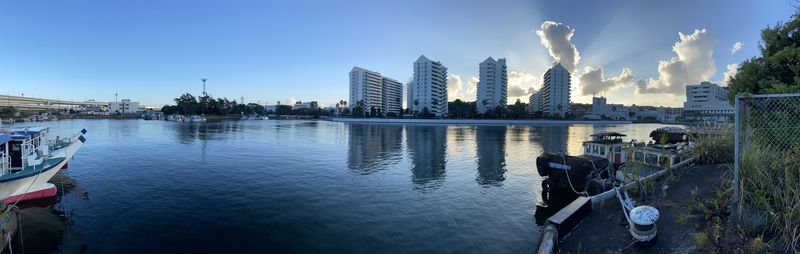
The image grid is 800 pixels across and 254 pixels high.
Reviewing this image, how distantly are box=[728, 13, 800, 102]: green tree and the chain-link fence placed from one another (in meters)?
0.66

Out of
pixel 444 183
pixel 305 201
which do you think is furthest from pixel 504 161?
pixel 305 201

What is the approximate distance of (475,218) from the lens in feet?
50.1

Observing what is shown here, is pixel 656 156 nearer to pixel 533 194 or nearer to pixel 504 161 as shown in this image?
pixel 533 194

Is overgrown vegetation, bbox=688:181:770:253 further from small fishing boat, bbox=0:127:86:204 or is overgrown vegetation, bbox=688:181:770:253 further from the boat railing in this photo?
the boat railing

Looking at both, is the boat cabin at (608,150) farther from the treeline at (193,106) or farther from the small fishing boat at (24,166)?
the treeline at (193,106)

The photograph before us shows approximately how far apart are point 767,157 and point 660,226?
3002 millimetres

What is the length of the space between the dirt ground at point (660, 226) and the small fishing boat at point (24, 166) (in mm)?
21135

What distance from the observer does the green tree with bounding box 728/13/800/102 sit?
1078cm

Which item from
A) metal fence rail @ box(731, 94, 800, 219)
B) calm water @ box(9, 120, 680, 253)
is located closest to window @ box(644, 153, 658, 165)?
calm water @ box(9, 120, 680, 253)

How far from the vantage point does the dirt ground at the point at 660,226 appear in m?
8.52

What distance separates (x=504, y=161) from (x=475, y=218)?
19251 mm

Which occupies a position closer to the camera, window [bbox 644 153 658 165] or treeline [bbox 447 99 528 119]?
window [bbox 644 153 658 165]

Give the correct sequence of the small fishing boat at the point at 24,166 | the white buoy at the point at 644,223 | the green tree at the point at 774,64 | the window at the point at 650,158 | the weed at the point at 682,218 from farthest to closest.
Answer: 1. the window at the point at 650,158
2. the small fishing boat at the point at 24,166
3. the green tree at the point at 774,64
4. the weed at the point at 682,218
5. the white buoy at the point at 644,223

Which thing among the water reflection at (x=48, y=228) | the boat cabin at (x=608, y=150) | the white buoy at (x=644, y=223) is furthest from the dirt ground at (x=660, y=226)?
the water reflection at (x=48, y=228)
